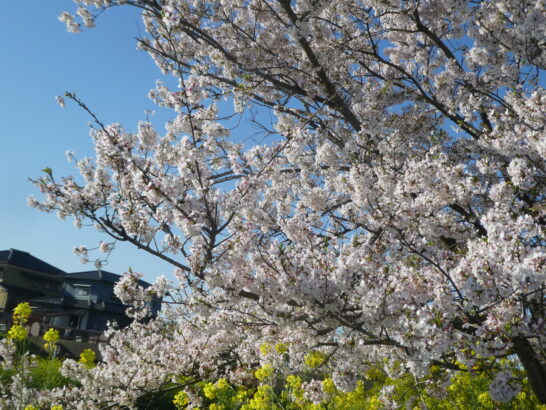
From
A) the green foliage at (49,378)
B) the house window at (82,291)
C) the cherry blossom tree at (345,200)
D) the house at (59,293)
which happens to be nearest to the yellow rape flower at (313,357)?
the cherry blossom tree at (345,200)

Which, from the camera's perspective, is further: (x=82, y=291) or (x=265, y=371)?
(x=82, y=291)

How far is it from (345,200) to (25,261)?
1475 inches

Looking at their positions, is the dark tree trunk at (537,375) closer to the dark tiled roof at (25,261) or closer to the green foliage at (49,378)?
the green foliage at (49,378)

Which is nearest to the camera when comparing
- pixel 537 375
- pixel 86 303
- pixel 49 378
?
pixel 537 375

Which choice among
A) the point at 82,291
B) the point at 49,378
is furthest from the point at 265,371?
the point at 82,291

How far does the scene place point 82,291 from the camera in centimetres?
3712

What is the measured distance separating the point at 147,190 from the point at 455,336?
316 centimetres

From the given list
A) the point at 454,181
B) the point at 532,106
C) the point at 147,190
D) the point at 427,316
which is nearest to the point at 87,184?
the point at 147,190

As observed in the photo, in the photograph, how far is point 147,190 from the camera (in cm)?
430

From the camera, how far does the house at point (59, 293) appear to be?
33.3 m

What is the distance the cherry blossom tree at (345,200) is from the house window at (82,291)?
3186 cm

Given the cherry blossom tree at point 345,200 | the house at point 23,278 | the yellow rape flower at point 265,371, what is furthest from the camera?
the house at point 23,278

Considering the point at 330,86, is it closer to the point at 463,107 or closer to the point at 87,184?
the point at 463,107

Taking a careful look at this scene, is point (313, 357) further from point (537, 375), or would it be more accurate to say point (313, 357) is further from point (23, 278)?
point (23, 278)
